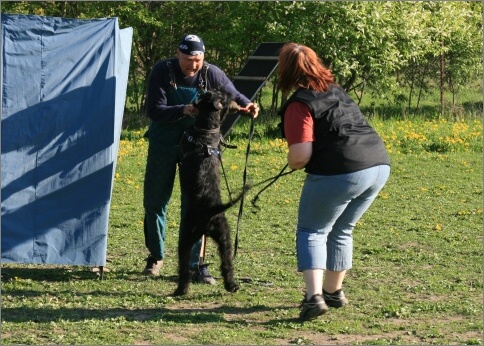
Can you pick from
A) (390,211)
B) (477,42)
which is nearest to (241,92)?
(390,211)

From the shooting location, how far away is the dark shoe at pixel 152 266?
7.48 meters

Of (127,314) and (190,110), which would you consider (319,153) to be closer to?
(190,110)

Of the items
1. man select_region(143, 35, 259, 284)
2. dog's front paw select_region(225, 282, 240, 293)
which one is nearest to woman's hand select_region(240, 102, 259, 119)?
man select_region(143, 35, 259, 284)

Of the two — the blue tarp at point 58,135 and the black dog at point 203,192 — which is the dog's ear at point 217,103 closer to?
the black dog at point 203,192

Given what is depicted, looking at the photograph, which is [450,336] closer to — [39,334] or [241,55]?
[39,334]

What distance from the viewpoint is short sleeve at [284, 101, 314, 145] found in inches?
232

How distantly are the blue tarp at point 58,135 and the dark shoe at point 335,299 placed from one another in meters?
1.87

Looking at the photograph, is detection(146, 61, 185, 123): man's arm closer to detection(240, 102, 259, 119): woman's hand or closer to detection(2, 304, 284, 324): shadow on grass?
detection(240, 102, 259, 119): woman's hand

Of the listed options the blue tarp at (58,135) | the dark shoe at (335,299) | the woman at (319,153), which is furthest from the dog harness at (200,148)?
the dark shoe at (335,299)

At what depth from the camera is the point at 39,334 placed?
5.73 metres

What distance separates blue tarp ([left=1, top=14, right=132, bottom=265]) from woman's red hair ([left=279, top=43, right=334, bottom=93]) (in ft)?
5.25

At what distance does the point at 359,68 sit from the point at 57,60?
1301 centimetres

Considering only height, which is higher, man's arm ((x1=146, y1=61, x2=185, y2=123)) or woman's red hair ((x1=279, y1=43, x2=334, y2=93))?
woman's red hair ((x1=279, y1=43, x2=334, y2=93))

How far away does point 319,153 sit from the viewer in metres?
6.00
